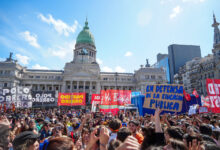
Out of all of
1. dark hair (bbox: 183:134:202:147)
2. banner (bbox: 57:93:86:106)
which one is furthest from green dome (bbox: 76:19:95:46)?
dark hair (bbox: 183:134:202:147)

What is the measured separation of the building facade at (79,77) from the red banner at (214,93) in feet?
171

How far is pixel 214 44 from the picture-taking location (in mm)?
51531

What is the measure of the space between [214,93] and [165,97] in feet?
19.5

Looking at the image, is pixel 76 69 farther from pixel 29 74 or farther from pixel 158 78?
pixel 158 78

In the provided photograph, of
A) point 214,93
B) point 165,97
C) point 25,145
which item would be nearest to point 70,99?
point 165,97

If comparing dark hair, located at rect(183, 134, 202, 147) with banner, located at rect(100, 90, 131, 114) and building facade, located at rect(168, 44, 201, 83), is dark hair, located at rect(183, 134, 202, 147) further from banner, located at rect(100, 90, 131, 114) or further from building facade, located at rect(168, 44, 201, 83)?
building facade, located at rect(168, 44, 201, 83)

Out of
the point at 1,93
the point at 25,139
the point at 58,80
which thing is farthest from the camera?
the point at 58,80

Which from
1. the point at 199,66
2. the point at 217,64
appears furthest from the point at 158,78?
the point at 217,64

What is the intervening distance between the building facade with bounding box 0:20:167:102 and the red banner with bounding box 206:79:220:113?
171 ft

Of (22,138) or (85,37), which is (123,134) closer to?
(22,138)

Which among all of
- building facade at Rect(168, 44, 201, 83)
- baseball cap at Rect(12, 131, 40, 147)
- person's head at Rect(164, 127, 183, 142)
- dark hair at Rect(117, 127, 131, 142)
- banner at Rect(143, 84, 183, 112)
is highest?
building facade at Rect(168, 44, 201, 83)

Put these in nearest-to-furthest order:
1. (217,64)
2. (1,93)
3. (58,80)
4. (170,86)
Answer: (170,86) → (1,93) → (217,64) → (58,80)

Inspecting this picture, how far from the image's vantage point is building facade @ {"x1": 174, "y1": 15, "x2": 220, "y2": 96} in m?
51.3

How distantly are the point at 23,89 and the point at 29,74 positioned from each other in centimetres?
5638
